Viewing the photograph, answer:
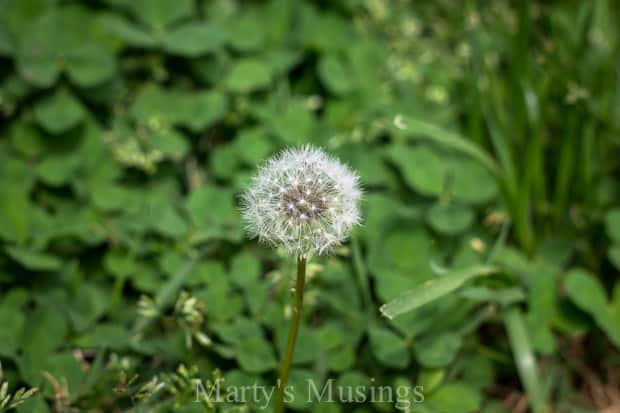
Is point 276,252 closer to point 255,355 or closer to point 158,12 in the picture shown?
point 255,355

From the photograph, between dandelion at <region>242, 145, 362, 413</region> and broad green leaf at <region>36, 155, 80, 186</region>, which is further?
broad green leaf at <region>36, 155, 80, 186</region>

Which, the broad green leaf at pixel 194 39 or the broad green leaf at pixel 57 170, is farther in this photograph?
the broad green leaf at pixel 194 39

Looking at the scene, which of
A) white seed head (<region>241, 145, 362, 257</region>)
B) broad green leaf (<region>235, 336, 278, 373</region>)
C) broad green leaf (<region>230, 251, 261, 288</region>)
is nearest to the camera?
white seed head (<region>241, 145, 362, 257</region>)

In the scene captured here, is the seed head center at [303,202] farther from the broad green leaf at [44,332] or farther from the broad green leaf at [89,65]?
the broad green leaf at [89,65]

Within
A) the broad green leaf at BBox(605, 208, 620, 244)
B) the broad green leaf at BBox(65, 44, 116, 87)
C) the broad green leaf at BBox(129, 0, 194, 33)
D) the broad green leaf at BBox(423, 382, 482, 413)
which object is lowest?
the broad green leaf at BBox(423, 382, 482, 413)

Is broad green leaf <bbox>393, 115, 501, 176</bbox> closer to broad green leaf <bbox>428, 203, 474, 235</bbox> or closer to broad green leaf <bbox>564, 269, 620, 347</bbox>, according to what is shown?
broad green leaf <bbox>428, 203, 474, 235</bbox>

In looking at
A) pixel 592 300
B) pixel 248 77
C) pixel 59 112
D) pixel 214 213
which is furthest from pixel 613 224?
pixel 59 112

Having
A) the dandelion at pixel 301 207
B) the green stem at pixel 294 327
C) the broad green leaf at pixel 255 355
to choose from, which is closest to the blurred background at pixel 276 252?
the broad green leaf at pixel 255 355

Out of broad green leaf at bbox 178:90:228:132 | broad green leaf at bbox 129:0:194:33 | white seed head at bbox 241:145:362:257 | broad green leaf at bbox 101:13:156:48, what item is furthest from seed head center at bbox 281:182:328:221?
broad green leaf at bbox 129:0:194:33

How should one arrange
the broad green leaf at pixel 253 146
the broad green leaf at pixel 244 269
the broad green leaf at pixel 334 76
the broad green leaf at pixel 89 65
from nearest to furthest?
1. the broad green leaf at pixel 244 269
2. the broad green leaf at pixel 253 146
3. the broad green leaf at pixel 89 65
4. the broad green leaf at pixel 334 76
